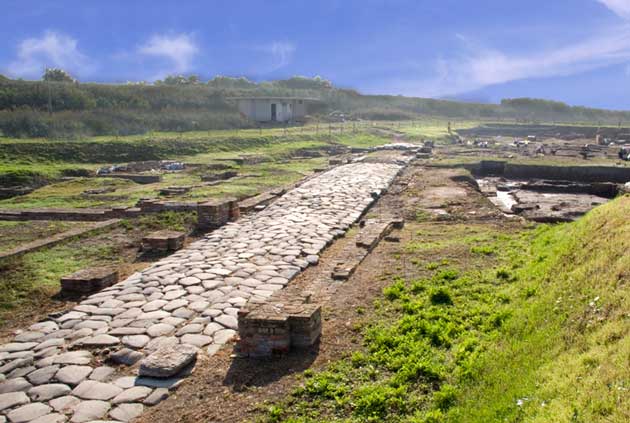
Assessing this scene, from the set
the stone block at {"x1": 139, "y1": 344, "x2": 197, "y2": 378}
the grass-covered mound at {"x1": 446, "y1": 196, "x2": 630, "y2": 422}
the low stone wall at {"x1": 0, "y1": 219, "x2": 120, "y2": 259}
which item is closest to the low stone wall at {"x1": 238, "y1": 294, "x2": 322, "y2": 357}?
the stone block at {"x1": 139, "y1": 344, "x2": 197, "y2": 378}

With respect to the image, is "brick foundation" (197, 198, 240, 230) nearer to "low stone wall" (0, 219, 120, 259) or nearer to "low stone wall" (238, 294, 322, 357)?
"low stone wall" (0, 219, 120, 259)

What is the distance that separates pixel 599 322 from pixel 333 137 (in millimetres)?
35389

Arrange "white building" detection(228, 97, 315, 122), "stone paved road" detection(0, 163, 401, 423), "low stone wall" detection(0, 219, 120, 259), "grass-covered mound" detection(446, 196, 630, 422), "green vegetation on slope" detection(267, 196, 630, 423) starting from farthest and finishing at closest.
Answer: "white building" detection(228, 97, 315, 122) → "low stone wall" detection(0, 219, 120, 259) → "stone paved road" detection(0, 163, 401, 423) → "green vegetation on slope" detection(267, 196, 630, 423) → "grass-covered mound" detection(446, 196, 630, 422)

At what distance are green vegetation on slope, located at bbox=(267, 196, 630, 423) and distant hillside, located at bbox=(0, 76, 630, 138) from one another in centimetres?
3008

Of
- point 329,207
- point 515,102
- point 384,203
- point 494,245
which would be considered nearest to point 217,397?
point 494,245

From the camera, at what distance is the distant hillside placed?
35219 mm

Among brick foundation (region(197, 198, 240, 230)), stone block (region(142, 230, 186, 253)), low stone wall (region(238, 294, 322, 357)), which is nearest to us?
low stone wall (region(238, 294, 322, 357))

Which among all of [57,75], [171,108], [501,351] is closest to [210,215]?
[501,351]

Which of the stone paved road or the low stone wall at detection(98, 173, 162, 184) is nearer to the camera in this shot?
the stone paved road

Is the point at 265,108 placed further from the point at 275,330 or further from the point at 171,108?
the point at 275,330

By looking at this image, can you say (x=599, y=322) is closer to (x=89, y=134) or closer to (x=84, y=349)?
(x=84, y=349)

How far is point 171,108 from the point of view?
47906 mm

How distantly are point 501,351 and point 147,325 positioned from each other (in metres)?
3.70

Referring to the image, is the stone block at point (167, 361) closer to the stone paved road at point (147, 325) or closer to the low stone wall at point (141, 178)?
the stone paved road at point (147, 325)
